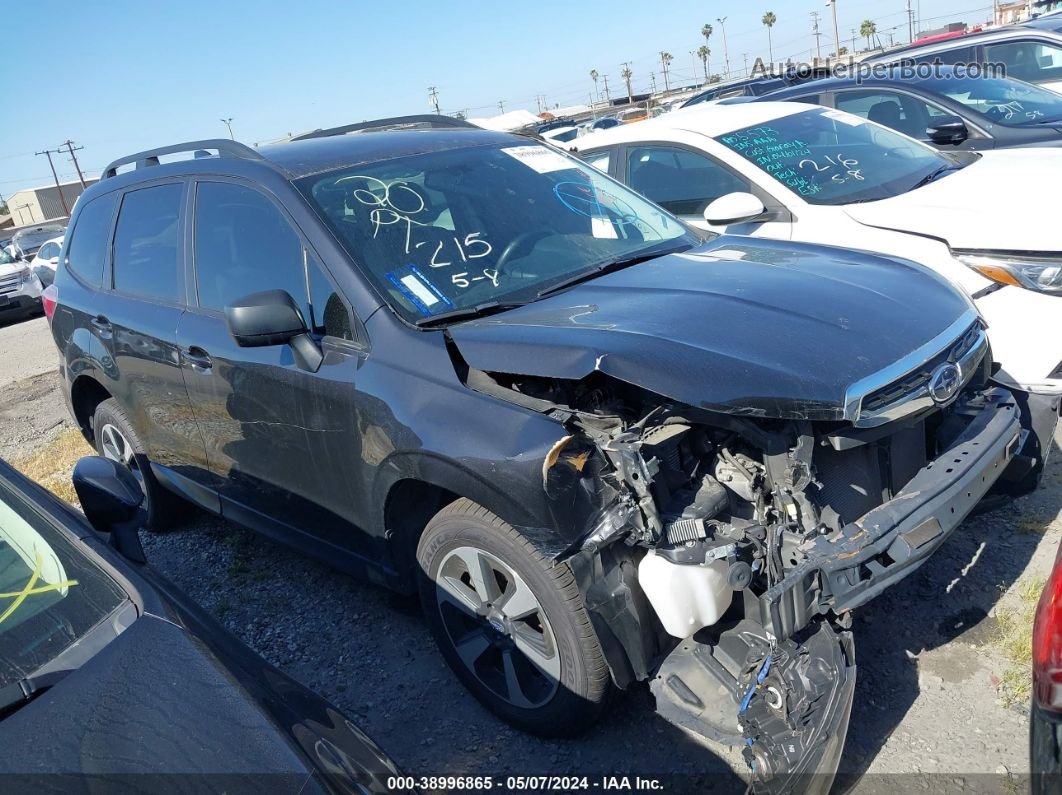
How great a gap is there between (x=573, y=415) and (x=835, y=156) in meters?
3.83

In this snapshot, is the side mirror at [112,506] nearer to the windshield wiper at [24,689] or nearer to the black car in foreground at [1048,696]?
the windshield wiper at [24,689]

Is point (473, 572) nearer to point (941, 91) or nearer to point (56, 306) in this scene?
point (56, 306)

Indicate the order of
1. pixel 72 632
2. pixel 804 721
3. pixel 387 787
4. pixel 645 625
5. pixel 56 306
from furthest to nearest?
pixel 56 306 < pixel 645 625 < pixel 804 721 < pixel 72 632 < pixel 387 787

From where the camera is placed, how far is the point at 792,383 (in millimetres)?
2338

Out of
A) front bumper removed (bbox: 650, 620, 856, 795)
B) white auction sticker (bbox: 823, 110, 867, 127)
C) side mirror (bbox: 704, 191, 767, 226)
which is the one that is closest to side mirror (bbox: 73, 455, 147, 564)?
front bumper removed (bbox: 650, 620, 856, 795)

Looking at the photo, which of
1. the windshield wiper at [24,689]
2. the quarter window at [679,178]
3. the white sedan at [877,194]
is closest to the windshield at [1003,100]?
the white sedan at [877,194]

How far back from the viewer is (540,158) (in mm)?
3996

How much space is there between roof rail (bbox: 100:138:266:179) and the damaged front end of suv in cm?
159

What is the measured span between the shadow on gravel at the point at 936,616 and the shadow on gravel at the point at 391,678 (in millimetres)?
507

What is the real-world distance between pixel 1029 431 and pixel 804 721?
1672 millimetres

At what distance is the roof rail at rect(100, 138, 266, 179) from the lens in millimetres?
3659

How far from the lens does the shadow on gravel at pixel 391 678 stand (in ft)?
9.16

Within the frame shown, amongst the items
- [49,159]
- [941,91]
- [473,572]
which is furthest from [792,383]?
[49,159]

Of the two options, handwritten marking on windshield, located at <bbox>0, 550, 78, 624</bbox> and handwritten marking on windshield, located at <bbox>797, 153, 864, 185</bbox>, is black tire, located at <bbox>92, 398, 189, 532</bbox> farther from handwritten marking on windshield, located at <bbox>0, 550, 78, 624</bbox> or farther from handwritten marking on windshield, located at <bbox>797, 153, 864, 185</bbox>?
handwritten marking on windshield, located at <bbox>797, 153, 864, 185</bbox>
